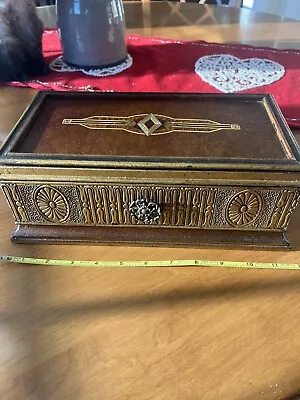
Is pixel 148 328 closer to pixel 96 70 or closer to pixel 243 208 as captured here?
pixel 243 208

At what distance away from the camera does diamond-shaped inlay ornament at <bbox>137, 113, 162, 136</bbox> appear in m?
0.66

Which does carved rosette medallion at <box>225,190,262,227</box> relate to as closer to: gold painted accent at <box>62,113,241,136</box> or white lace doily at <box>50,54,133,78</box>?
gold painted accent at <box>62,113,241,136</box>

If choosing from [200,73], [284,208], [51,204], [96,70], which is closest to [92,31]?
[96,70]

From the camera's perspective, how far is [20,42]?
102 cm

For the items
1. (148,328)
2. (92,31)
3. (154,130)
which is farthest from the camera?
(92,31)

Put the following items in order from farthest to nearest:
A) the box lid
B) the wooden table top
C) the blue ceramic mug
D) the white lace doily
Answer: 1. the white lace doily
2. the blue ceramic mug
3. the box lid
4. the wooden table top

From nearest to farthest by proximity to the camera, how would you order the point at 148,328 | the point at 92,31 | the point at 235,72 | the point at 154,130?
the point at 148,328 < the point at 154,130 < the point at 92,31 < the point at 235,72

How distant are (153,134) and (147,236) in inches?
6.6

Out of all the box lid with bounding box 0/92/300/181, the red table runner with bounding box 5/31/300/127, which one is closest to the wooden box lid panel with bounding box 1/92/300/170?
the box lid with bounding box 0/92/300/181

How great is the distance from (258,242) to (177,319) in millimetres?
197

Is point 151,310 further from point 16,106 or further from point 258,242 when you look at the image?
point 16,106

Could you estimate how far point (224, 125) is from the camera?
0.67 metres

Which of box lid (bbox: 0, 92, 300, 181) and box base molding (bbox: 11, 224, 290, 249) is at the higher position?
box lid (bbox: 0, 92, 300, 181)

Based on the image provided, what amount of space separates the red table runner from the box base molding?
368 millimetres
